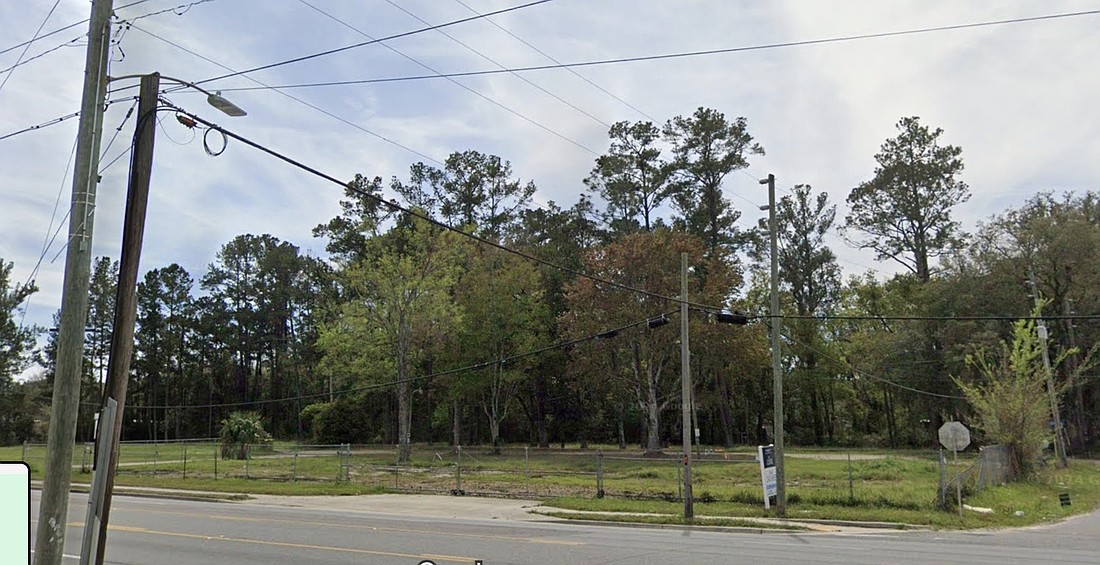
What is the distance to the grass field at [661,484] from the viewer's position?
21.9 meters

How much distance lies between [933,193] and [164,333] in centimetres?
7419

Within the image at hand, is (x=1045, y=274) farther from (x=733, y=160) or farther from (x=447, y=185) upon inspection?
(x=447, y=185)

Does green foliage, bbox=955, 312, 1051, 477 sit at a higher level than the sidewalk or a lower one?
higher

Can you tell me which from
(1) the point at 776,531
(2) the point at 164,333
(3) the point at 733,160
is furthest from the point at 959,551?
(2) the point at 164,333

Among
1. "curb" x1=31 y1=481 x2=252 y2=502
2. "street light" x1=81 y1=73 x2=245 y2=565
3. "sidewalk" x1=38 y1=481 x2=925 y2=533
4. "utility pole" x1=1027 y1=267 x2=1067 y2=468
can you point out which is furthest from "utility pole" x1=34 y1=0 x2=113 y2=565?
"utility pole" x1=1027 y1=267 x2=1067 y2=468

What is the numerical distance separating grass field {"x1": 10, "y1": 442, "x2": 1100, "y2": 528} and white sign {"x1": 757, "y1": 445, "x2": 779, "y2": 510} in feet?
2.19

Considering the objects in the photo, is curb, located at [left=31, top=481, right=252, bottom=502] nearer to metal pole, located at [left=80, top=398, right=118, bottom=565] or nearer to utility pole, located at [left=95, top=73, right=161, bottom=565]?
utility pole, located at [left=95, top=73, right=161, bottom=565]

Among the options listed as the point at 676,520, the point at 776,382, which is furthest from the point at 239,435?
the point at 776,382

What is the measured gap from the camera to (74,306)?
8766mm

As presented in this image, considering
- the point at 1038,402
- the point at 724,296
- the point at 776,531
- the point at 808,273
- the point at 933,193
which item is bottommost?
the point at 776,531

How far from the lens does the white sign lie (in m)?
21.1

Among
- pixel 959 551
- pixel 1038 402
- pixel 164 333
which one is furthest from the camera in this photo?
pixel 164 333

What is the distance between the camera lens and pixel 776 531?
59.5 ft

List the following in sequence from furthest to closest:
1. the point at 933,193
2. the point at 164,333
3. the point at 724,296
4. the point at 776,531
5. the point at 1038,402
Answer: the point at 164,333 → the point at 933,193 → the point at 724,296 → the point at 1038,402 → the point at 776,531
